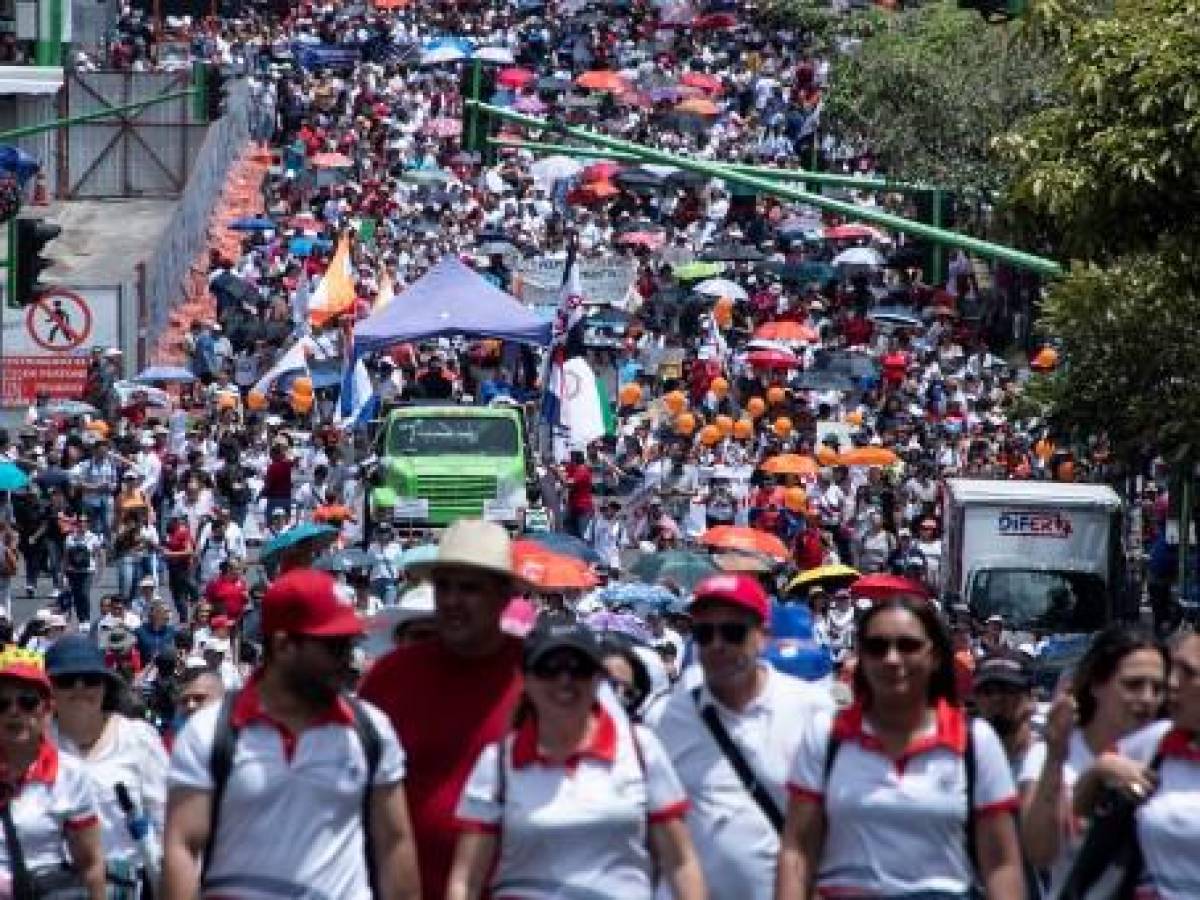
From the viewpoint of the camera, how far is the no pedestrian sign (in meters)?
43.6

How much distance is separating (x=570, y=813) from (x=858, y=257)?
147 feet

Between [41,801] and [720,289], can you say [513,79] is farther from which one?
[41,801]

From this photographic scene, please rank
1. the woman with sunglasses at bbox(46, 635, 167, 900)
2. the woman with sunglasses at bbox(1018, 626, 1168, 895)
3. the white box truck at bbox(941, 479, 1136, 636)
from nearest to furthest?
the woman with sunglasses at bbox(1018, 626, 1168, 895), the woman with sunglasses at bbox(46, 635, 167, 900), the white box truck at bbox(941, 479, 1136, 636)

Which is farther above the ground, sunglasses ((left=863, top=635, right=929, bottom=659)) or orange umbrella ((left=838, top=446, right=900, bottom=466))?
sunglasses ((left=863, top=635, right=929, bottom=659))

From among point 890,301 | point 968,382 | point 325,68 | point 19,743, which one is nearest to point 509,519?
point 968,382

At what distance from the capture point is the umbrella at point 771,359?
46.1 m

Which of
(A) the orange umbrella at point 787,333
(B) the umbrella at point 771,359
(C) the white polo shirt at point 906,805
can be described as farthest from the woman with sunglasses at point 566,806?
(A) the orange umbrella at point 787,333

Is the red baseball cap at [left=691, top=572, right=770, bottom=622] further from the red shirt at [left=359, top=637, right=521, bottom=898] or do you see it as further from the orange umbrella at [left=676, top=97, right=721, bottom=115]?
the orange umbrella at [left=676, top=97, right=721, bottom=115]

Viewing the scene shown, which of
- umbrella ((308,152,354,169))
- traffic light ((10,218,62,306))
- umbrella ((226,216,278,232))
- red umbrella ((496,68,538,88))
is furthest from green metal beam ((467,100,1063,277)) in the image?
red umbrella ((496,68,538,88))

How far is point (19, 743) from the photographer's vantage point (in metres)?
11.1

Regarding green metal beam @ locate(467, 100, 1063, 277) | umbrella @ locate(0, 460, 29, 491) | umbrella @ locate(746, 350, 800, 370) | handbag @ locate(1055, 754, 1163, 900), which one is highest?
green metal beam @ locate(467, 100, 1063, 277)

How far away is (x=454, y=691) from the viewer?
1045cm

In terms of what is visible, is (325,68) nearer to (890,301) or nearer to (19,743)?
(890,301)

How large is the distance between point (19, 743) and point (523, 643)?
1572 millimetres
